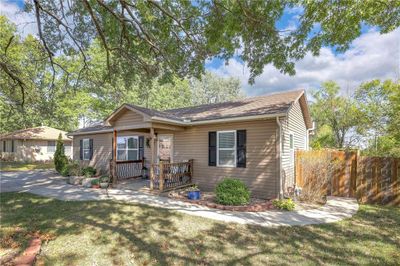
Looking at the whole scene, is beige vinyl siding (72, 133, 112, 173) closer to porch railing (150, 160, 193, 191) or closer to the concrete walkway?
the concrete walkway

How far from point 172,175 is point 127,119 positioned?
307 centimetres

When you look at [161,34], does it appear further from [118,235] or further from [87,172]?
[87,172]

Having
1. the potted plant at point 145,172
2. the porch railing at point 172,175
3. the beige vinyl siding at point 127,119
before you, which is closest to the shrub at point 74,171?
the potted plant at point 145,172

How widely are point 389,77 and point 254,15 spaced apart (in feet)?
47.8

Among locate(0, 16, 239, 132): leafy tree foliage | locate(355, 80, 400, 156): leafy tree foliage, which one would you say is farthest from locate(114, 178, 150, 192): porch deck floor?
locate(355, 80, 400, 156): leafy tree foliage

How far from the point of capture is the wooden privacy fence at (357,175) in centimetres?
717

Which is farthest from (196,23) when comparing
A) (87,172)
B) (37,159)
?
(37,159)

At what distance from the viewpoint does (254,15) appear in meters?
5.87

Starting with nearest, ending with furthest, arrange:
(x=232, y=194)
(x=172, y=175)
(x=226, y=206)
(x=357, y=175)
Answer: (x=226, y=206), (x=232, y=194), (x=357, y=175), (x=172, y=175)

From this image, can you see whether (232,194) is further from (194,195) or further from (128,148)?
Result: (128,148)

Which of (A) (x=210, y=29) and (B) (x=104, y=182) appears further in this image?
(B) (x=104, y=182)

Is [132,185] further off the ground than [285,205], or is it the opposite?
[285,205]

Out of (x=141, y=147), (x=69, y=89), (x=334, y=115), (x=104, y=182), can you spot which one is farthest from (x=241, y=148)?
(x=334, y=115)

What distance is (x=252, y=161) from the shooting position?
310 inches
